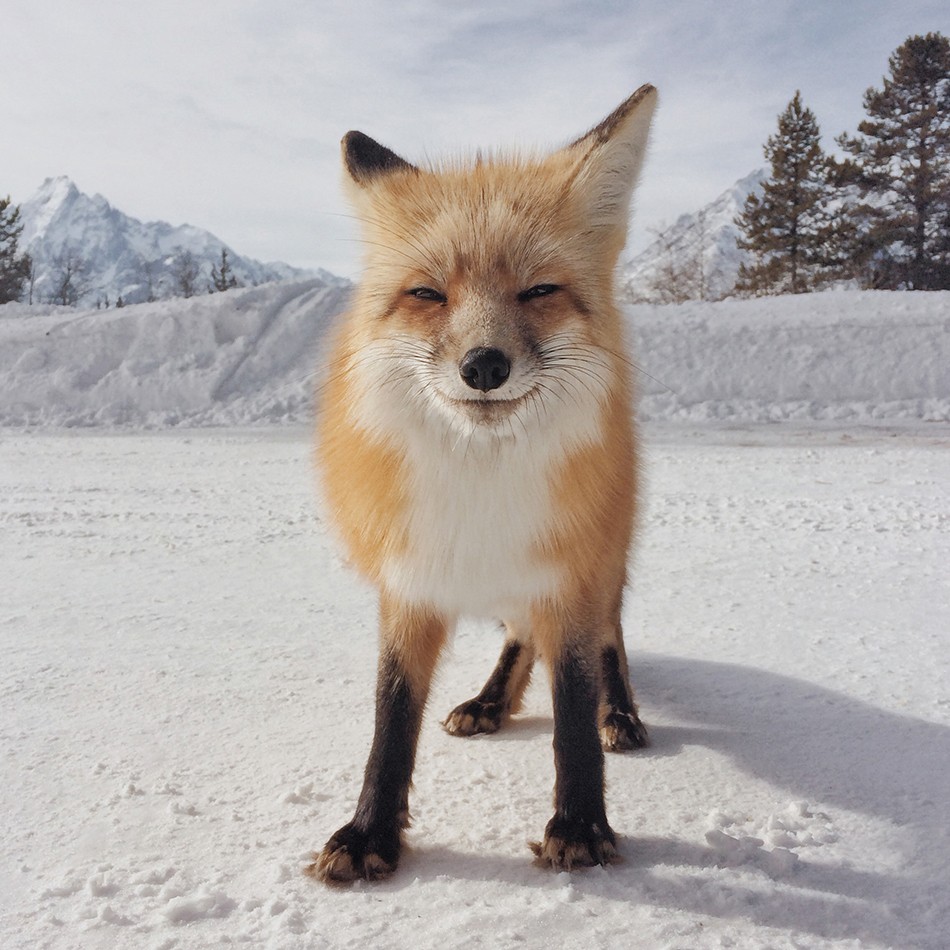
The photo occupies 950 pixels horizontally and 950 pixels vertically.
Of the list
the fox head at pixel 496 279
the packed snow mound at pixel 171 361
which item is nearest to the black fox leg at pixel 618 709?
the fox head at pixel 496 279

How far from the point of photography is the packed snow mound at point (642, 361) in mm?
12664

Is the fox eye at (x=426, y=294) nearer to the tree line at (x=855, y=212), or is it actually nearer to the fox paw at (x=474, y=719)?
the fox paw at (x=474, y=719)

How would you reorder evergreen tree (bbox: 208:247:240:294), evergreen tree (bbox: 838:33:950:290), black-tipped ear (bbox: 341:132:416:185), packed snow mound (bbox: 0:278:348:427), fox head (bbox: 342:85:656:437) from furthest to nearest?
evergreen tree (bbox: 208:247:240:294), evergreen tree (bbox: 838:33:950:290), packed snow mound (bbox: 0:278:348:427), black-tipped ear (bbox: 341:132:416:185), fox head (bbox: 342:85:656:437)

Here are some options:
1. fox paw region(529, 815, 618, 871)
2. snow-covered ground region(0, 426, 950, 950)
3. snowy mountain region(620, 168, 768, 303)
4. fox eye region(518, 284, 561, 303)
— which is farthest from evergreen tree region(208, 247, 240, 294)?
fox paw region(529, 815, 618, 871)

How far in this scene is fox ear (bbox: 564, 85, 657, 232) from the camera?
2.40m

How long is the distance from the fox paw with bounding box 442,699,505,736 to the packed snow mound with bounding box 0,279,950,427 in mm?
9001

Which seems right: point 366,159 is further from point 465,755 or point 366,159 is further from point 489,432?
point 465,755

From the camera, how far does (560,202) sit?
236 cm

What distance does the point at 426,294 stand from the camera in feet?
7.29

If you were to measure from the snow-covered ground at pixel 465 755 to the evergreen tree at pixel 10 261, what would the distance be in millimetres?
33433

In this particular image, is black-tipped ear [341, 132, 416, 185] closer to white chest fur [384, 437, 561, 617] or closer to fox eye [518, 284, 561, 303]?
fox eye [518, 284, 561, 303]

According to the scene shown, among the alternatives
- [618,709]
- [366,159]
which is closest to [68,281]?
[366,159]

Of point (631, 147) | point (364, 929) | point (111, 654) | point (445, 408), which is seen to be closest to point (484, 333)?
point (445, 408)

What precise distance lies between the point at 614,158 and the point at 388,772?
75.2 inches
